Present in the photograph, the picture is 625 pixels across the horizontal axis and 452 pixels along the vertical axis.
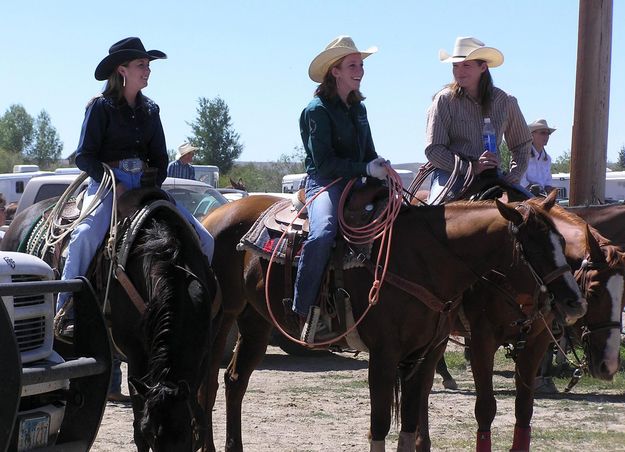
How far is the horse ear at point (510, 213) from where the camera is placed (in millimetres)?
6355

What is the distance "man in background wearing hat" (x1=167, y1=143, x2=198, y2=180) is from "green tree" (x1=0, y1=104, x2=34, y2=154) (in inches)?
2911

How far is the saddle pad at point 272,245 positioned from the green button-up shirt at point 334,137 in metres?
0.53

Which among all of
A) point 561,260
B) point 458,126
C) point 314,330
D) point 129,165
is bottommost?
point 314,330

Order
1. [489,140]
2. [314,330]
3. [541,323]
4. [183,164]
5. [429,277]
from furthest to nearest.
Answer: [183,164], [489,140], [541,323], [314,330], [429,277]

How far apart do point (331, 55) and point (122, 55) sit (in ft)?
4.68

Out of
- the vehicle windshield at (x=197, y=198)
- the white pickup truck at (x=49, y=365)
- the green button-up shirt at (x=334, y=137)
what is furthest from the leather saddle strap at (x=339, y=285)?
the vehicle windshield at (x=197, y=198)

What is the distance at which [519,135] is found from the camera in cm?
805

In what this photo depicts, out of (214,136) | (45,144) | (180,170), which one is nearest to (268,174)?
(214,136)

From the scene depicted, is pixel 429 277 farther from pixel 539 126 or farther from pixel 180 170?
pixel 180 170

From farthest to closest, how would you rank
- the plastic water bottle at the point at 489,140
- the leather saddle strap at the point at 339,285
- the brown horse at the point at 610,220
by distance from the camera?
the brown horse at the point at 610,220 < the plastic water bottle at the point at 489,140 < the leather saddle strap at the point at 339,285

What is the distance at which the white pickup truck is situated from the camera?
4.95 meters

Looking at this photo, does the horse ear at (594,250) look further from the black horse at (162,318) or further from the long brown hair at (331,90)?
the black horse at (162,318)

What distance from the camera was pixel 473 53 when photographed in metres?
7.76

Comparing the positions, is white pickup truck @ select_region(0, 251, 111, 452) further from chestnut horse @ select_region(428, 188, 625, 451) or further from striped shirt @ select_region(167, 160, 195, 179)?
striped shirt @ select_region(167, 160, 195, 179)
